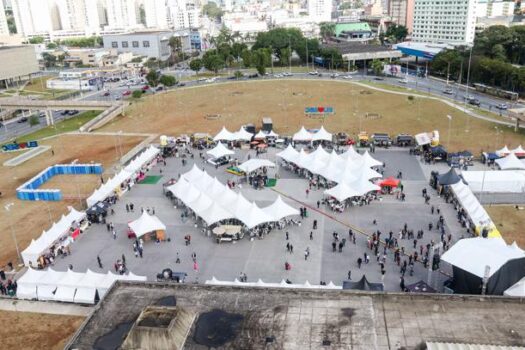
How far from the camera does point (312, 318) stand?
19.6 m

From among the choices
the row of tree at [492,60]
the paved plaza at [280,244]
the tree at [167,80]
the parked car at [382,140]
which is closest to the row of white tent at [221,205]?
the paved plaza at [280,244]

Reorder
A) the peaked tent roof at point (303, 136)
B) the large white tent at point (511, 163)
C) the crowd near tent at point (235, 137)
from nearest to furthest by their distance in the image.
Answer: the large white tent at point (511, 163) → the peaked tent roof at point (303, 136) → the crowd near tent at point (235, 137)

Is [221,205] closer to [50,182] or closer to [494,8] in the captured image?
[50,182]

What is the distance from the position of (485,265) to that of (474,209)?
35.6ft

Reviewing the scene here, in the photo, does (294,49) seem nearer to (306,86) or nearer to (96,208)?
(306,86)

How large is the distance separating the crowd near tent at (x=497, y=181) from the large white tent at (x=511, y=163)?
2383 millimetres

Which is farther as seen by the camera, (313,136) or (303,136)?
(303,136)

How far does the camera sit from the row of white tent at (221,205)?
36312mm

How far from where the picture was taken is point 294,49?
127312 millimetres

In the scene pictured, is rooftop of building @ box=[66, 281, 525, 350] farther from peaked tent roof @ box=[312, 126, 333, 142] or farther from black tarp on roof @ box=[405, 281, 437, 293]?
peaked tent roof @ box=[312, 126, 333, 142]

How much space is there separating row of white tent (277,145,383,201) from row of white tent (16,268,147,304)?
64.1ft

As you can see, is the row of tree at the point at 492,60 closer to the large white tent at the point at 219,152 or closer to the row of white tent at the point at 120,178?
the large white tent at the point at 219,152

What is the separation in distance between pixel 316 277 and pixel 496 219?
1754 cm

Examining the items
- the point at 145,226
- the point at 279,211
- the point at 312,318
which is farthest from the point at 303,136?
the point at 312,318
